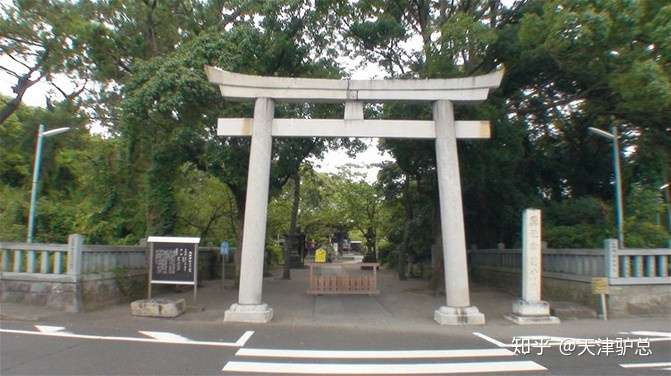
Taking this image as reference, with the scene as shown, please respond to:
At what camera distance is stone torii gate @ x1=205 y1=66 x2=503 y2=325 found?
12.9 metres

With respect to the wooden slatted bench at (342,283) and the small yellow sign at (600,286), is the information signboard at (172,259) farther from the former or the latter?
the small yellow sign at (600,286)

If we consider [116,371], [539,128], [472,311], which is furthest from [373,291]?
[116,371]

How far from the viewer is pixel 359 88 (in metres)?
13.1

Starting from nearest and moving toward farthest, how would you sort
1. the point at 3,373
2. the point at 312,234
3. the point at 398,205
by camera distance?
the point at 3,373
the point at 398,205
the point at 312,234

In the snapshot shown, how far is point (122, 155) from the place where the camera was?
2042 centimetres

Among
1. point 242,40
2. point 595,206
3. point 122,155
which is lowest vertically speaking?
point 595,206

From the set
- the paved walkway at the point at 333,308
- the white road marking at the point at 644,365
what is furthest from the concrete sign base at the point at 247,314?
the white road marking at the point at 644,365

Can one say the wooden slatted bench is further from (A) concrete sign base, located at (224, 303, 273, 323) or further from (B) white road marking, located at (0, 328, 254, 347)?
(B) white road marking, located at (0, 328, 254, 347)

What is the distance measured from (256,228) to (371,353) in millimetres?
4855

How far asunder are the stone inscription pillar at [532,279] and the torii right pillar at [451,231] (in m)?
1.06

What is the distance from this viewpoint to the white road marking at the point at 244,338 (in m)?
9.94

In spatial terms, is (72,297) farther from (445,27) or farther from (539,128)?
(539,128)

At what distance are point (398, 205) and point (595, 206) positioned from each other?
14.6 metres

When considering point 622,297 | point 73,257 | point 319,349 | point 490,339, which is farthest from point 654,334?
point 73,257
